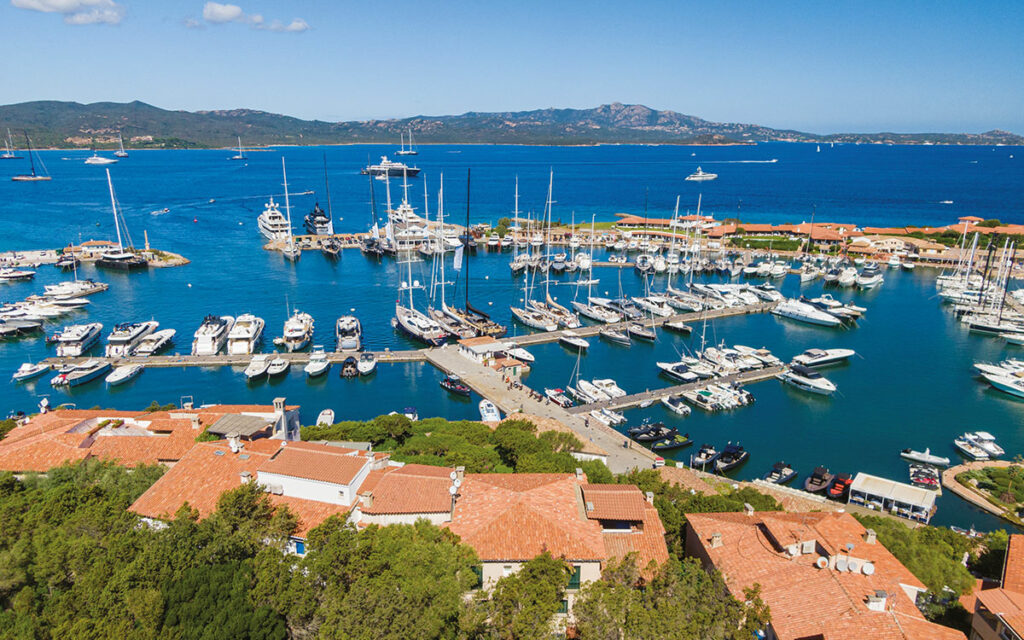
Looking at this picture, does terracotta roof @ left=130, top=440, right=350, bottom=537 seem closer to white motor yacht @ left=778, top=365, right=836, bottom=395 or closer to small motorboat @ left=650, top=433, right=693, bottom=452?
small motorboat @ left=650, top=433, right=693, bottom=452

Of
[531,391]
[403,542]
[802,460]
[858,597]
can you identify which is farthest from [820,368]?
[403,542]

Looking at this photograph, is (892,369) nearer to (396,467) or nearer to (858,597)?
(858,597)

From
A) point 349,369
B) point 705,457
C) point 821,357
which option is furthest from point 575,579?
point 821,357

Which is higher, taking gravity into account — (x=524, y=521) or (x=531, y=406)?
(x=524, y=521)

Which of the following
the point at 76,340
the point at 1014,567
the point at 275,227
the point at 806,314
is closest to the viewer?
the point at 1014,567

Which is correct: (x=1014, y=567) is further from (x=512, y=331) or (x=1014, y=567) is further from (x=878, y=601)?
(x=512, y=331)

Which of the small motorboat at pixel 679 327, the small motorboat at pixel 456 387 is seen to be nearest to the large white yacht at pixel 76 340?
the small motorboat at pixel 456 387
